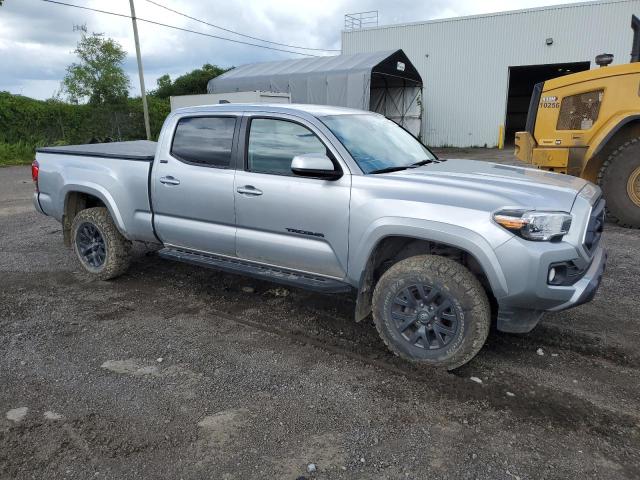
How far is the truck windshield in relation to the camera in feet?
12.9

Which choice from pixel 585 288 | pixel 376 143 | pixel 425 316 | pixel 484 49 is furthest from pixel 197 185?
pixel 484 49

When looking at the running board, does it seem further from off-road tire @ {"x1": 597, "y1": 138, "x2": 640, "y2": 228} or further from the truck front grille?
off-road tire @ {"x1": 597, "y1": 138, "x2": 640, "y2": 228}

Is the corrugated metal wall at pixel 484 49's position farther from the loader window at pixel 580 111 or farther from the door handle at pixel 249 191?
the door handle at pixel 249 191

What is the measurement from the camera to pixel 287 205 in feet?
13.0

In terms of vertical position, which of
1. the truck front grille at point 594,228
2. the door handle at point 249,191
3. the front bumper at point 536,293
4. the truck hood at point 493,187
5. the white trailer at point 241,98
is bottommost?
the front bumper at point 536,293

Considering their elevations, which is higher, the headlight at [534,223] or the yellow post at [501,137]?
the headlight at [534,223]

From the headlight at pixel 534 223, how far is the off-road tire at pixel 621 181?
503cm

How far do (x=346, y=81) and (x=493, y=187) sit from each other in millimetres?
19413

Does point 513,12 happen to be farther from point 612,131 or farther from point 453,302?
point 453,302

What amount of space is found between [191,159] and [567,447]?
12.2 feet

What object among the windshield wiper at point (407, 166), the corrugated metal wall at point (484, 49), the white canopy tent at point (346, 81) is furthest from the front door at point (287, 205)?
the corrugated metal wall at point (484, 49)

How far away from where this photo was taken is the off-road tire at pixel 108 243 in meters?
5.35

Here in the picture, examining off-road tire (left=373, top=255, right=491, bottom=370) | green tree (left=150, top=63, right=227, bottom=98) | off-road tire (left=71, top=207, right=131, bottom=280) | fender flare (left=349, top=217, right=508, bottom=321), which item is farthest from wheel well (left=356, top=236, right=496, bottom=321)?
green tree (left=150, top=63, right=227, bottom=98)

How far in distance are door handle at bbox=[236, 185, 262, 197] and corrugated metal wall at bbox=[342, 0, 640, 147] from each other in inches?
929
